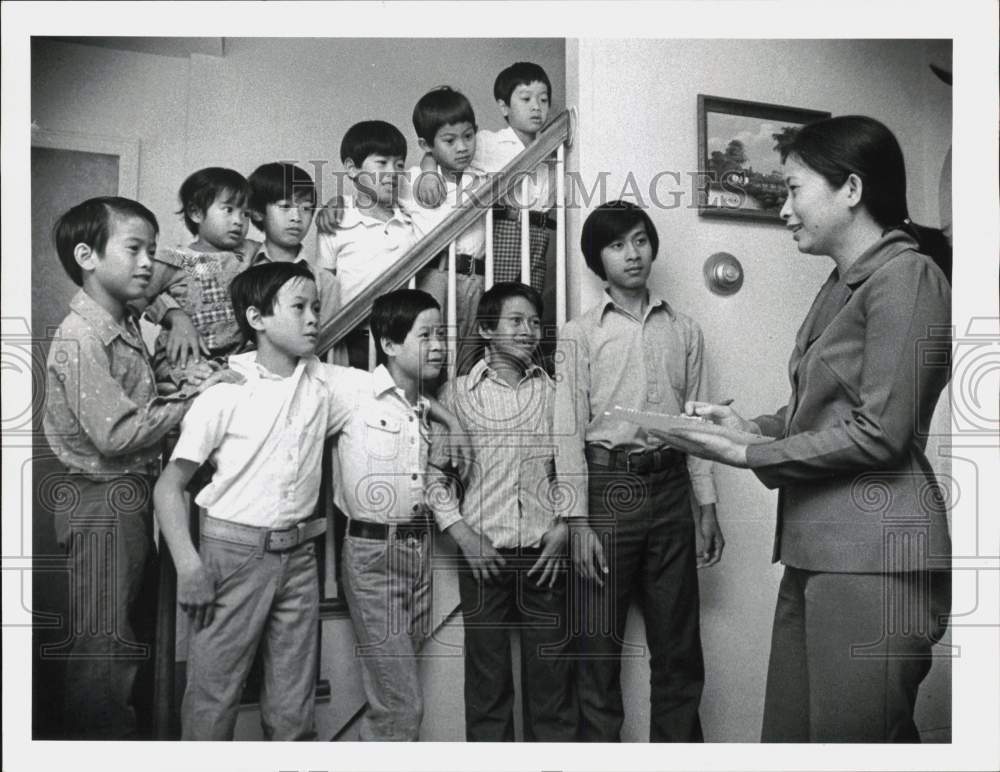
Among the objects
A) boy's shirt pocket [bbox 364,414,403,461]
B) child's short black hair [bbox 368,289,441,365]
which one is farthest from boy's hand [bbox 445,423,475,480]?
child's short black hair [bbox 368,289,441,365]

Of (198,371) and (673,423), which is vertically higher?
(198,371)

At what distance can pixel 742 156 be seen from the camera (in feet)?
7.01

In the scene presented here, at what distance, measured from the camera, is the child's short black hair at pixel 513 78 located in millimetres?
2094

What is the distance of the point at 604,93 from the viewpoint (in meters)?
2.13

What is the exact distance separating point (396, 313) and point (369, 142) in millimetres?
384

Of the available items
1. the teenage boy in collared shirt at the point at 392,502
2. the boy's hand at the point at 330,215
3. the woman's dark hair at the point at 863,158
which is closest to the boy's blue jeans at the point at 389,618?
the teenage boy in collared shirt at the point at 392,502

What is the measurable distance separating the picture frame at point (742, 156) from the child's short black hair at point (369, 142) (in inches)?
26.7

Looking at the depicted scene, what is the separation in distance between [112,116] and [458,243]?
2.61 feet

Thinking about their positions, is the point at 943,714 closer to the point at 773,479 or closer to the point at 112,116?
the point at 773,479

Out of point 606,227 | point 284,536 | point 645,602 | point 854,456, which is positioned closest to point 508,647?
point 645,602

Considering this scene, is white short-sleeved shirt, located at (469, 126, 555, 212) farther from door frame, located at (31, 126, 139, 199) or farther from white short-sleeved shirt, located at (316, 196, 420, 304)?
door frame, located at (31, 126, 139, 199)

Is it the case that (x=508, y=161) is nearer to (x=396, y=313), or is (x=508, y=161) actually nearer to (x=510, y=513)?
(x=396, y=313)

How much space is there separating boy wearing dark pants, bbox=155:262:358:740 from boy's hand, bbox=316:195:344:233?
10 centimetres

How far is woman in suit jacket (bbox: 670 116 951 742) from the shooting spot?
6.26 ft
